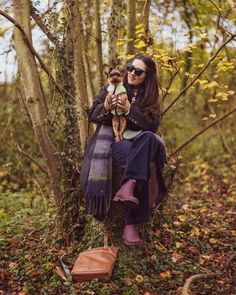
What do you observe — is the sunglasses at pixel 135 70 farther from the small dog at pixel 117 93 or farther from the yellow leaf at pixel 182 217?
the yellow leaf at pixel 182 217

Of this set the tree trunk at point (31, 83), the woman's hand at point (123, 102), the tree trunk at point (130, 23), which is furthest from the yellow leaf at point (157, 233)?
the tree trunk at point (130, 23)

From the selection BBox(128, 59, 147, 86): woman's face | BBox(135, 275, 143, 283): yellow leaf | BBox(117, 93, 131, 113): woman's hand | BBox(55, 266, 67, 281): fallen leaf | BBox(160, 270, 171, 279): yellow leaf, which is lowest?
BBox(160, 270, 171, 279): yellow leaf

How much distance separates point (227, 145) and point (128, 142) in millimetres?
6923

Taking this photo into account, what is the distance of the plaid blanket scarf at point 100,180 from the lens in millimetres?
4188

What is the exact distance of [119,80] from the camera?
4172 mm

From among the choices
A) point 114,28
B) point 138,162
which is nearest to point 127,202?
point 138,162

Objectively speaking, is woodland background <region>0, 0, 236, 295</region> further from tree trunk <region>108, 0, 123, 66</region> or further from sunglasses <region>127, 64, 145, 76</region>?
sunglasses <region>127, 64, 145, 76</region>

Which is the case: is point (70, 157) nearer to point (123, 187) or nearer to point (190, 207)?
point (123, 187)

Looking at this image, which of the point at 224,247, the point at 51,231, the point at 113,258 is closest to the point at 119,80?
the point at 113,258

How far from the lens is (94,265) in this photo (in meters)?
4.07

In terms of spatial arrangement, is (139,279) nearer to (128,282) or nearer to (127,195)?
(128,282)

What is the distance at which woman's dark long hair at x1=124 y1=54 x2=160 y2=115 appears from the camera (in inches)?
172

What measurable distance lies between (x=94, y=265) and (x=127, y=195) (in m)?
0.68

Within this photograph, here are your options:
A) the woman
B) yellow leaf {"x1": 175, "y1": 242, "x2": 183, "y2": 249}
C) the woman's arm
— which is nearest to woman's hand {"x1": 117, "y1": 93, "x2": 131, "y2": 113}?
the woman
